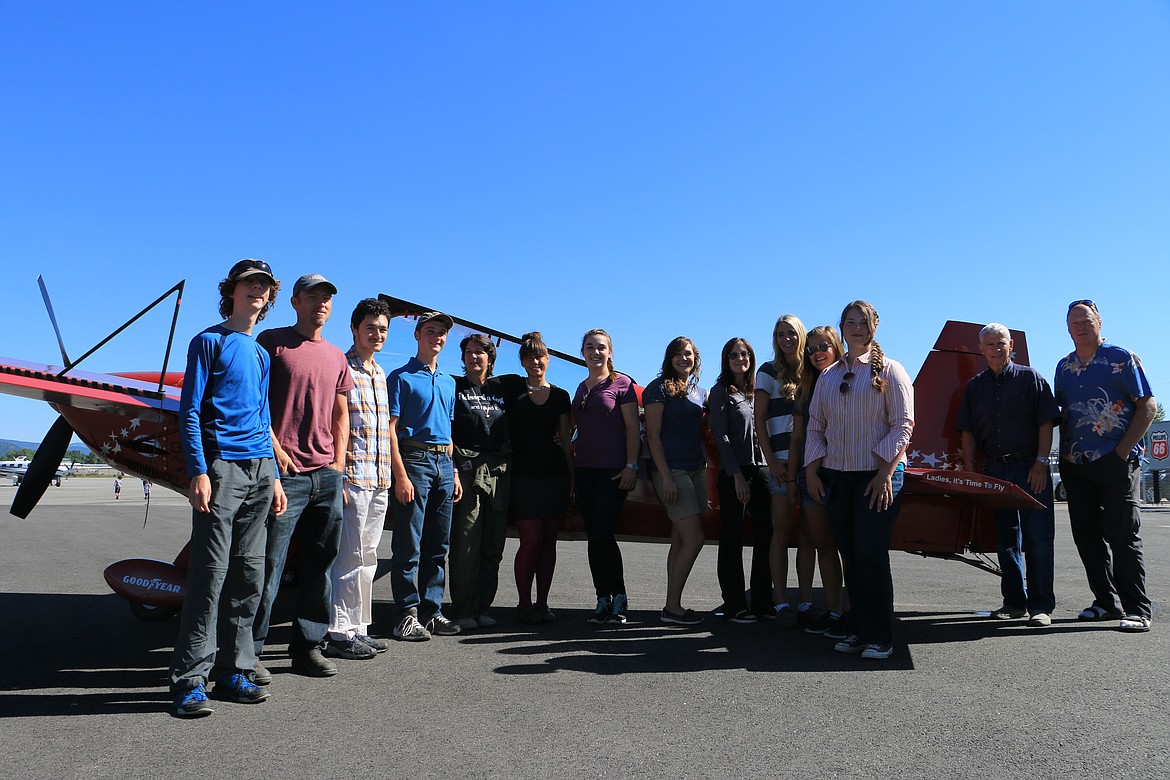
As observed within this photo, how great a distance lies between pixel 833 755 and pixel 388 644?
2673 mm

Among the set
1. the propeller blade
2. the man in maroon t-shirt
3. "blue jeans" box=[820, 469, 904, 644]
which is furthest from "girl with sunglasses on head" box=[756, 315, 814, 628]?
the propeller blade

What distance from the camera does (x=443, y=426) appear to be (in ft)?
15.3

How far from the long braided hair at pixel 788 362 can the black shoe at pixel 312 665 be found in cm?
298

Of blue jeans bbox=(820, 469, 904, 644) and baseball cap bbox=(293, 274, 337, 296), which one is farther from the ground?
baseball cap bbox=(293, 274, 337, 296)

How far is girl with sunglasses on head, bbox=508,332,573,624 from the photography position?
507 centimetres

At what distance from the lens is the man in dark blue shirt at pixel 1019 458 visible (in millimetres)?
5086

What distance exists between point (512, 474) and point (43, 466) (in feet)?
12.0

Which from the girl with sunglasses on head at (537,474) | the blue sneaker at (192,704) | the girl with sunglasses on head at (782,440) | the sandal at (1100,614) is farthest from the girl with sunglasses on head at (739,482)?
the blue sneaker at (192,704)

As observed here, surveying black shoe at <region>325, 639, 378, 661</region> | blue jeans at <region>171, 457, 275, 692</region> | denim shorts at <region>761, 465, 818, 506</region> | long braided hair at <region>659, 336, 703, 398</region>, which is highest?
long braided hair at <region>659, 336, 703, 398</region>

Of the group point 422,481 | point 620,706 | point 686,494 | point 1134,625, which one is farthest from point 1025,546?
point 422,481

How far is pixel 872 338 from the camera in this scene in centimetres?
428

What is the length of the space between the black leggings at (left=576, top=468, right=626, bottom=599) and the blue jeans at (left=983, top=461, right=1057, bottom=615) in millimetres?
2549

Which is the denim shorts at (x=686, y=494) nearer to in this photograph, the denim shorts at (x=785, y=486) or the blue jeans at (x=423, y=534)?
the denim shorts at (x=785, y=486)

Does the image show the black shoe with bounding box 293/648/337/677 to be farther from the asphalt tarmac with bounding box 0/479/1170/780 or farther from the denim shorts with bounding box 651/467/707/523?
the denim shorts with bounding box 651/467/707/523
